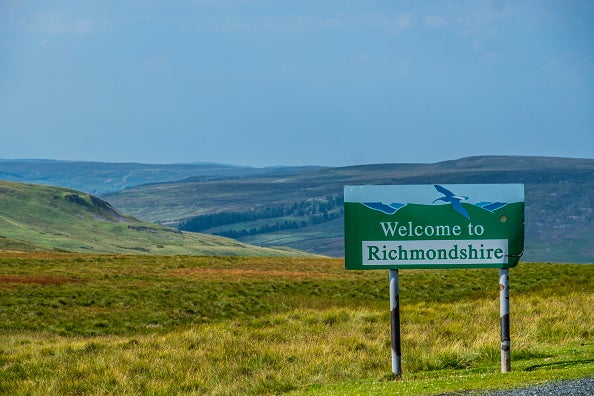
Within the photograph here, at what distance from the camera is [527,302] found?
29.3 metres

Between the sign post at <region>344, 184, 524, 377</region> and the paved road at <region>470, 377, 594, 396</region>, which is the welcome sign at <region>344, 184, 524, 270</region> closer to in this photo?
the sign post at <region>344, 184, 524, 377</region>

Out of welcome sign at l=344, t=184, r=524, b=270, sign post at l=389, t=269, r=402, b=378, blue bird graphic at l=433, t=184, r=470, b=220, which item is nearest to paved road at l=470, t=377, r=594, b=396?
welcome sign at l=344, t=184, r=524, b=270

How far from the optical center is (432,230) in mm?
15023

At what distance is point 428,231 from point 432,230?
72 millimetres

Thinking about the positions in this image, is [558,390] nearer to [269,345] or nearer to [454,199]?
[454,199]

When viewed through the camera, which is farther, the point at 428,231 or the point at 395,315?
the point at 395,315

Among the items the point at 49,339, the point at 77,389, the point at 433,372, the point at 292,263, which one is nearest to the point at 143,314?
the point at 49,339

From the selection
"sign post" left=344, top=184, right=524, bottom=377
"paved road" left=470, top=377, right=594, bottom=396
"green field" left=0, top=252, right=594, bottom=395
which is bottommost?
"green field" left=0, top=252, right=594, bottom=395

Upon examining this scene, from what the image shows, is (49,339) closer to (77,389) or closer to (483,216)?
(77,389)

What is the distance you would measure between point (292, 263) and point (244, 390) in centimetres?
6297

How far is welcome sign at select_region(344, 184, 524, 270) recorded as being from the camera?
14961 millimetres

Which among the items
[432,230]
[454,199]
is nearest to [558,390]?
[432,230]

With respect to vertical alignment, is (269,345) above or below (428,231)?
below

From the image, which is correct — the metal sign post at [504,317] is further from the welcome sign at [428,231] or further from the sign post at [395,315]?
the sign post at [395,315]
